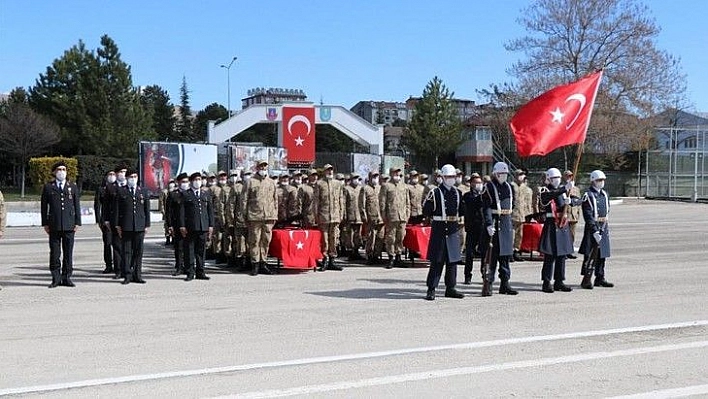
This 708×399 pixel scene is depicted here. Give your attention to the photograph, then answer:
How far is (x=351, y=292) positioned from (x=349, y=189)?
4.41 meters

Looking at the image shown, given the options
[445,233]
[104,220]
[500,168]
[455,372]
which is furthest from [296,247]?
[455,372]

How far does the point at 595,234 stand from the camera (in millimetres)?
12820

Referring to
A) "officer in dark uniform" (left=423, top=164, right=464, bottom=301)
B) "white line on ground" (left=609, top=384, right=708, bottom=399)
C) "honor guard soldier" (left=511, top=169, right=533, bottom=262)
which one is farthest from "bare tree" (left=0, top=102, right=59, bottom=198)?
"white line on ground" (left=609, top=384, right=708, bottom=399)

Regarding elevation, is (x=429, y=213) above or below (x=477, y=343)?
above

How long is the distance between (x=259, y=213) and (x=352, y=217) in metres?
2.55

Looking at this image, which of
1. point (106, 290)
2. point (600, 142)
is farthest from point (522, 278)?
point (600, 142)

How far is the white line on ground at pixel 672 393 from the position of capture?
21.2ft

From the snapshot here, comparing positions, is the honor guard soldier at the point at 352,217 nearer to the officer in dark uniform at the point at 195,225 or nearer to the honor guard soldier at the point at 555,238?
the officer in dark uniform at the point at 195,225

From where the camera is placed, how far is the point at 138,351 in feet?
26.8

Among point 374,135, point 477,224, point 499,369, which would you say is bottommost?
point 499,369

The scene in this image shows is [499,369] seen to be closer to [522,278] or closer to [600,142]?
[522,278]

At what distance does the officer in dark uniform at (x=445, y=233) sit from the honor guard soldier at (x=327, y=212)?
399 cm

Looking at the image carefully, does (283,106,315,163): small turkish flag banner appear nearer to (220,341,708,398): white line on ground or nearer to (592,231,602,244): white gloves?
(592,231,602,244): white gloves

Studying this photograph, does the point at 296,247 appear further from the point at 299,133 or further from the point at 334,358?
the point at 299,133
